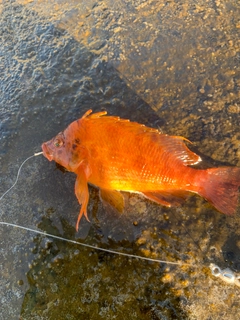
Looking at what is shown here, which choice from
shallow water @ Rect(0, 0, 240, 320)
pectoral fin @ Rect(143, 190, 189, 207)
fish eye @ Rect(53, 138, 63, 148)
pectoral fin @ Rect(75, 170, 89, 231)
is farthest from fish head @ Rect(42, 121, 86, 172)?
pectoral fin @ Rect(143, 190, 189, 207)

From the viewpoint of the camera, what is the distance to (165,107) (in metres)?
3.40

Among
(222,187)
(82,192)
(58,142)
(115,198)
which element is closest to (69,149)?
(58,142)

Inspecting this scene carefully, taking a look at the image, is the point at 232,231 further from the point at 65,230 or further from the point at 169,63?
the point at 169,63

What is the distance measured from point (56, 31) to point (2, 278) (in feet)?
9.85

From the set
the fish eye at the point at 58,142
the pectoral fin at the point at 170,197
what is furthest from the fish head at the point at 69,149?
the pectoral fin at the point at 170,197

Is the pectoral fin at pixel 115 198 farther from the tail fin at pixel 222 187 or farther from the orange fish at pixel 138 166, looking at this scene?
the tail fin at pixel 222 187

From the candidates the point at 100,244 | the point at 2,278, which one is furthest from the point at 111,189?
the point at 2,278

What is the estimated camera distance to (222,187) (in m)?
2.57

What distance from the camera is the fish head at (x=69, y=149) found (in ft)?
9.37

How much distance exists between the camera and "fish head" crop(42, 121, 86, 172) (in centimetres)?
286

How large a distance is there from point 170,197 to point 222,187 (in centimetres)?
42

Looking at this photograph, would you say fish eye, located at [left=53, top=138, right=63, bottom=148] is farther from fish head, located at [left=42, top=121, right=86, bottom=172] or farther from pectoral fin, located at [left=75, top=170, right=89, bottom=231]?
pectoral fin, located at [left=75, top=170, right=89, bottom=231]

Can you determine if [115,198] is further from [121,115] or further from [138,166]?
[121,115]

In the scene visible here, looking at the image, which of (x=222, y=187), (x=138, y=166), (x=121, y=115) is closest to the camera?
(x=222, y=187)
